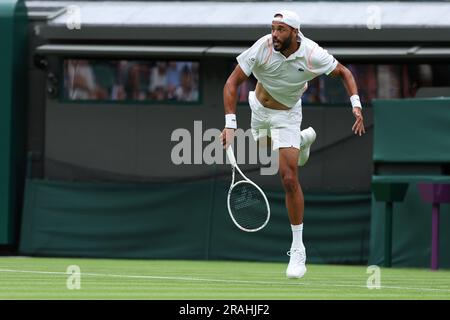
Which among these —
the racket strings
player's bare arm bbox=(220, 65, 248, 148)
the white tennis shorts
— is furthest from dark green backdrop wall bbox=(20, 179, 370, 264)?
player's bare arm bbox=(220, 65, 248, 148)

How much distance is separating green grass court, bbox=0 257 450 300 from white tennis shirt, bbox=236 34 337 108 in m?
1.98

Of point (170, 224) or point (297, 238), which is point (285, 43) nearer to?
point (297, 238)

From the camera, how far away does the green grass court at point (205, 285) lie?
10.4 meters

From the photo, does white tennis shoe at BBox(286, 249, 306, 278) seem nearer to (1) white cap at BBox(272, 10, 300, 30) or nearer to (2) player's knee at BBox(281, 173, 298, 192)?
(2) player's knee at BBox(281, 173, 298, 192)

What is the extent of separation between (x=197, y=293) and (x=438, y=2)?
437 inches

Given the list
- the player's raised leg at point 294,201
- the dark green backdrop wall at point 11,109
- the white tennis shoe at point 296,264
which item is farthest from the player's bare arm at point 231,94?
the dark green backdrop wall at point 11,109

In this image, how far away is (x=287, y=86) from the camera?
12.9 m

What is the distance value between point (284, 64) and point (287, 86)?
274 millimetres

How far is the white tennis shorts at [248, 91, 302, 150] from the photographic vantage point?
1273 centimetres

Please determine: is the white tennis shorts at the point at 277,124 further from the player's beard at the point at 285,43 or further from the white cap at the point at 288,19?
the white cap at the point at 288,19

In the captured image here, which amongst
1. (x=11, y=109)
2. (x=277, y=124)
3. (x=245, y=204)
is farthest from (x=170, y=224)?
(x=277, y=124)

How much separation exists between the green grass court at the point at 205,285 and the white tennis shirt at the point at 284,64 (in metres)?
1.98

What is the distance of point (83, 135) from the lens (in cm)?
2128
